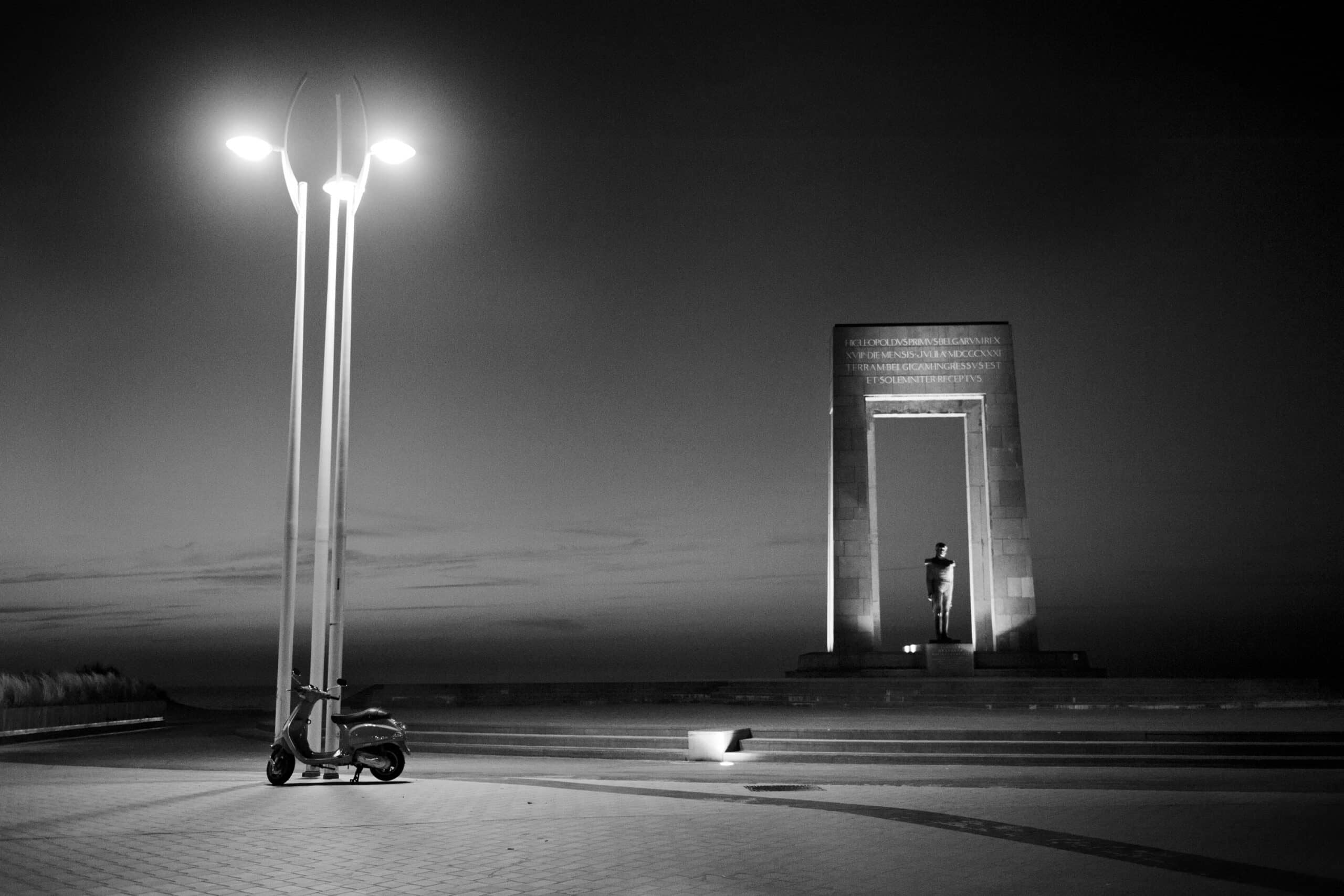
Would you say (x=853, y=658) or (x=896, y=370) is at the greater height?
(x=896, y=370)

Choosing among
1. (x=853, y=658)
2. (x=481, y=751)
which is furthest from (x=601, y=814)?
(x=853, y=658)

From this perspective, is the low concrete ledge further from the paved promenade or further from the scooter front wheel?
the scooter front wheel

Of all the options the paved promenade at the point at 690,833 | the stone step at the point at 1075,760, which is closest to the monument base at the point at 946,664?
the stone step at the point at 1075,760

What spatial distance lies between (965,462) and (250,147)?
21229mm

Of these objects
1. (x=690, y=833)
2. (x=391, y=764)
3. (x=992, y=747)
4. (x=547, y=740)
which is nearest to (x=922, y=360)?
(x=992, y=747)

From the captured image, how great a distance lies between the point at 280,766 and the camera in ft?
35.7

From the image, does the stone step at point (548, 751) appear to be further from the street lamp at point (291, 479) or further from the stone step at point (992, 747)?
the street lamp at point (291, 479)

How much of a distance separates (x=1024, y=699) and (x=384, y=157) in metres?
14.5

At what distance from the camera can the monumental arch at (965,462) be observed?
2659cm

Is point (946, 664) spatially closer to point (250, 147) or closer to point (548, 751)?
point (548, 751)

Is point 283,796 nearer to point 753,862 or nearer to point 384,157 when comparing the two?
point 753,862

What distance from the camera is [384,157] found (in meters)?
12.1

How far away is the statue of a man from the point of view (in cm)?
2527

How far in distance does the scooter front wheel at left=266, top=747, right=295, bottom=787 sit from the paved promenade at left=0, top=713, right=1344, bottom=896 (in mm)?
218
